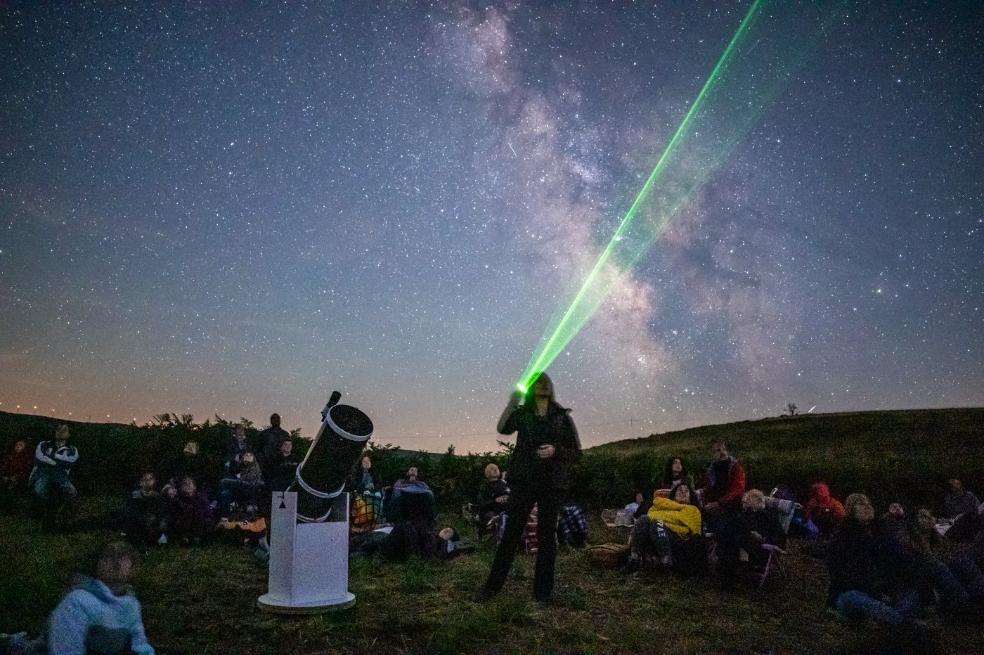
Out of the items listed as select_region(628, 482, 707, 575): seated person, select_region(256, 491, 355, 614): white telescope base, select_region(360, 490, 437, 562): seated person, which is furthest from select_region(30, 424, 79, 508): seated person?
select_region(628, 482, 707, 575): seated person

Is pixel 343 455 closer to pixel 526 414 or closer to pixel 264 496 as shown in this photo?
pixel 526 414

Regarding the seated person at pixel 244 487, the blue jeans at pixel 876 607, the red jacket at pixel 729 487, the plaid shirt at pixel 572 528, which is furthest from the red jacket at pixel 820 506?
the seated person at pixel 244 487

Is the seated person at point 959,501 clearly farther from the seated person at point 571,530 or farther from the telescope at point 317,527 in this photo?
the telescope at point 317,527

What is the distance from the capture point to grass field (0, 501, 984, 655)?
528cm

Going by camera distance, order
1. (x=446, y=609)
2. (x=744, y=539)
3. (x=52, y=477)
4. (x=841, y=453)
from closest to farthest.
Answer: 1. (x=446, y=609)
2. (x=744, y=539)
3. (x=52, y=477)
4. (x=841, y=453)

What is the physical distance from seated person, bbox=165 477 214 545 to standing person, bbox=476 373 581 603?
576 cm

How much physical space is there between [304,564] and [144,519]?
17.4 ft

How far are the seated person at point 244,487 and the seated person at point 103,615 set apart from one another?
8.15 meters

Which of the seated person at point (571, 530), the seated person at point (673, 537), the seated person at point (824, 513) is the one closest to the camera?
the seated person at point (673, 537)

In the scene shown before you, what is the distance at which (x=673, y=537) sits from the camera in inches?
341

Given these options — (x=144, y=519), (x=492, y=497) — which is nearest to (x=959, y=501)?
(x=492, y=497)

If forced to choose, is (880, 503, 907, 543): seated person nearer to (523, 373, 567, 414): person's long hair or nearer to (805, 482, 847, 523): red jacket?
(523, 373, 567, 414): person's long hair

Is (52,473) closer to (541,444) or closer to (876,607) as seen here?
(541,444)

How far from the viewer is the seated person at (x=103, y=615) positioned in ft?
12.2
